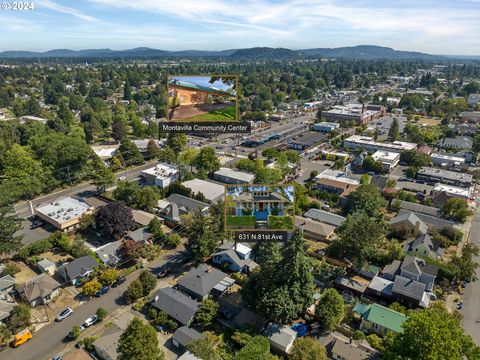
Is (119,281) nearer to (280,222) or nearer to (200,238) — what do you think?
(200,238)

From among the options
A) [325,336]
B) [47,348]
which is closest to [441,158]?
[325,336]

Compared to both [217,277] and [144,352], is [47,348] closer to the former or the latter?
[144,352]

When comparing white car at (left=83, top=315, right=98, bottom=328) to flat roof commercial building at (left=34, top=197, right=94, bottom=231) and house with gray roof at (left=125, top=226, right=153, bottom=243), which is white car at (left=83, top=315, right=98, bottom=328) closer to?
house with gray roof at (left=125, top=226, right=153, bottom=243)

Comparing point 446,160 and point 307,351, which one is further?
point 446,160

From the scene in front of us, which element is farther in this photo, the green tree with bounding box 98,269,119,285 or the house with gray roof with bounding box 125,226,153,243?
the house with gray roof with bounding box 125,226,153,243

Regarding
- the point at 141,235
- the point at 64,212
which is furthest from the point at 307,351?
the point at 64,212

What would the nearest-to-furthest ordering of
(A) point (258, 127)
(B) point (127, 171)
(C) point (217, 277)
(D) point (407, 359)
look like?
(D) point (407, 359), (C) point (217, 277), (B) point (127, 171), (A) point (258, 127)

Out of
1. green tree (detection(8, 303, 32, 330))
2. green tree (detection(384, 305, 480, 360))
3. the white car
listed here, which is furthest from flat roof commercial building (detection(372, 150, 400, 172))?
green tree (detection(8, 303, 32, 330))
